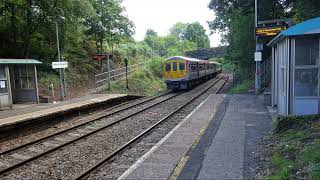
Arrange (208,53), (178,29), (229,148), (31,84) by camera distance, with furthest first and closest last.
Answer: (178,29)
(208,53)
(31,84)
(229,148)

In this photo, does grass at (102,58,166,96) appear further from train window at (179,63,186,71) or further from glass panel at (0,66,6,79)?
glass panel at (0,66,6,79)

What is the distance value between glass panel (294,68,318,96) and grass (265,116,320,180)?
1.35 metres

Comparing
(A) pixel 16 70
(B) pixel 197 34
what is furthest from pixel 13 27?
(B) pixel 197 34

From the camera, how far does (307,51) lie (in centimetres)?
1120

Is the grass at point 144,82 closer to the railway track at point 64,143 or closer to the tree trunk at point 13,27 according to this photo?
the tree trunk at point 13,27

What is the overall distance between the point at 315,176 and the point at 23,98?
1766cm

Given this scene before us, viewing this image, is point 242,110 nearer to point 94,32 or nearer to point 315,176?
point 315,176

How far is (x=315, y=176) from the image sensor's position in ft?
19.0

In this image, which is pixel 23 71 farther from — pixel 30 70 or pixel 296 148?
pixel 296 148

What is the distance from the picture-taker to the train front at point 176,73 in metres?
29.9

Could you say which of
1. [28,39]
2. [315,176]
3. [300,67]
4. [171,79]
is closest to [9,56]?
[28,39]

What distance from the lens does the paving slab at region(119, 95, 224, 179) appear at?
7.28m

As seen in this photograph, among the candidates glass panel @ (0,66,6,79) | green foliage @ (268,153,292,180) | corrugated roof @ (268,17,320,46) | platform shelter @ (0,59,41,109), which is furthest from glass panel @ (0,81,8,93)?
green foliage @ (268,153,292,180)

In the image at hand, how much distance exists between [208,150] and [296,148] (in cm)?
205
